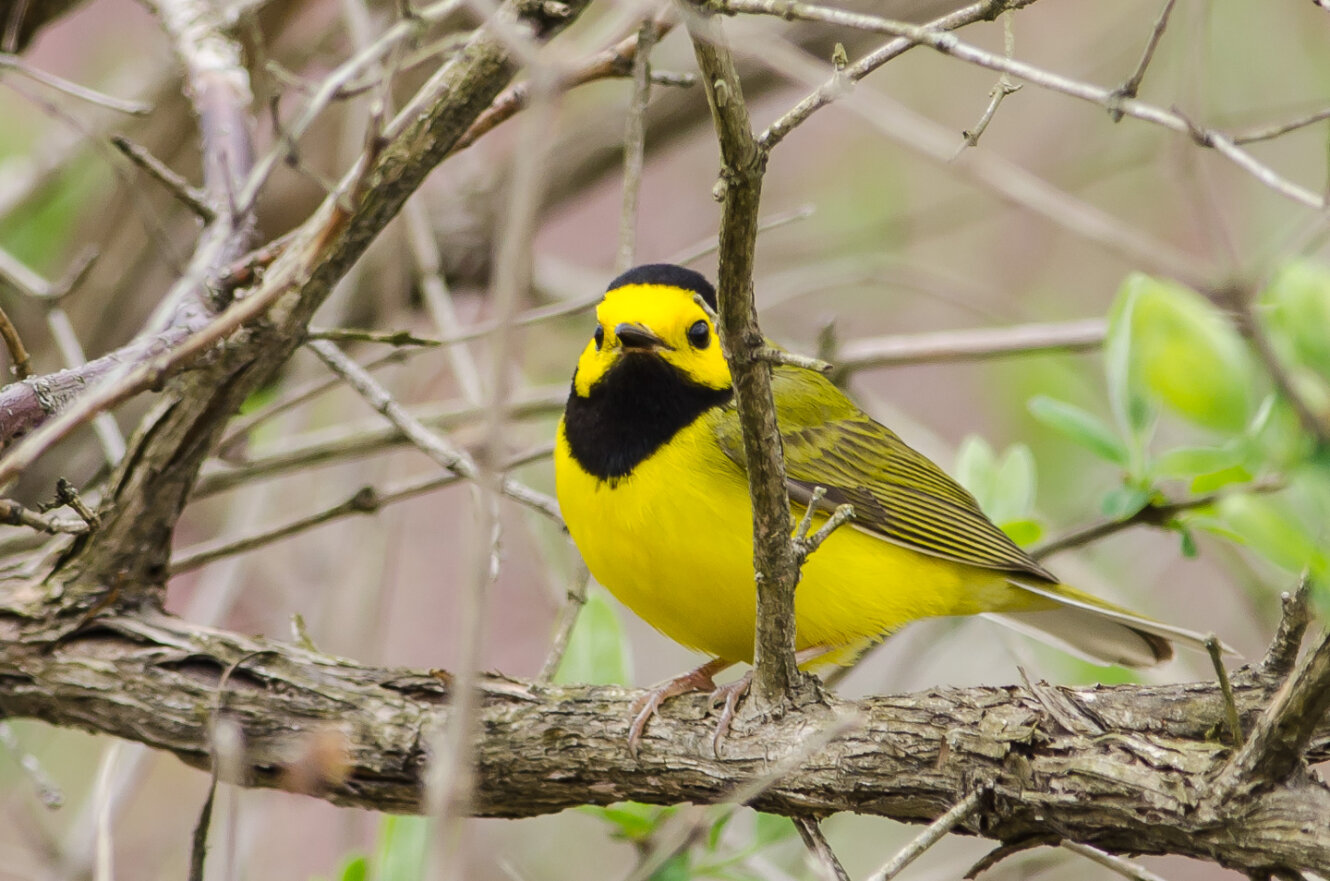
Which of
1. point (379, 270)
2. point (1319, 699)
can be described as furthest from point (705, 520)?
point (379, 270)

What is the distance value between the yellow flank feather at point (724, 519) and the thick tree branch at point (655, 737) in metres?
0.51

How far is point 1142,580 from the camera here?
6684 mm

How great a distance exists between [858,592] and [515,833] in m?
3.12

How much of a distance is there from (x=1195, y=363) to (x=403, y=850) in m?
2.27

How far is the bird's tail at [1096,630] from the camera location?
12.9 feet

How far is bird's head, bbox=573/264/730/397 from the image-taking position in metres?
3.72

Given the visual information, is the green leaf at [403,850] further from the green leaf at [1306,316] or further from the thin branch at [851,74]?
the green leaf at [1306,316]

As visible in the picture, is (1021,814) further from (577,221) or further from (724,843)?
(577,221)

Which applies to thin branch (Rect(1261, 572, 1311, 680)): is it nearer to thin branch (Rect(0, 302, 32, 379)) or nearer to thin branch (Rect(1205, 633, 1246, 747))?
thin branch (Rect(1205, 633, 1246, 747))

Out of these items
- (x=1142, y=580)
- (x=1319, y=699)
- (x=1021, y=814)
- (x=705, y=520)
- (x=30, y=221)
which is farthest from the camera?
(x=1142, y=580)

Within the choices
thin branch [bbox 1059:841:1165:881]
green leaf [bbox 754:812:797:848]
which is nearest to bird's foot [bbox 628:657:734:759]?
green leaf [bbox 754:812:797:848]

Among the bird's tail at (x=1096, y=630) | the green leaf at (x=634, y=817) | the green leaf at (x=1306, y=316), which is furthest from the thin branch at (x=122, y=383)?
the bird's tail at (x=1096, y=630)

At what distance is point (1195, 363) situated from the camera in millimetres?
1595

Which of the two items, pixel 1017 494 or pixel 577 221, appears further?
pixel 577 221
